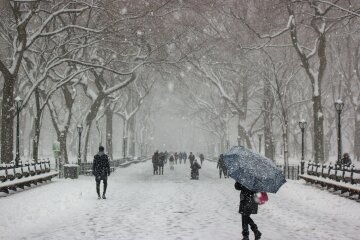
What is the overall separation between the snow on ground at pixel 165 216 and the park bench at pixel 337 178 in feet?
1.84

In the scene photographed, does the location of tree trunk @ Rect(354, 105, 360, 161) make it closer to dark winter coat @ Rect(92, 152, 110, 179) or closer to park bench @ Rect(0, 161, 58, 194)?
park bench @ Rect(0, 161, 58, 194)

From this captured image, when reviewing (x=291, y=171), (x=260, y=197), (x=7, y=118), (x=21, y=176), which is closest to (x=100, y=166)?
(x=21, y=176)

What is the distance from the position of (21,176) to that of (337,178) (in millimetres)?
12126

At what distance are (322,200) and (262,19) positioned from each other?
15437 millimetres

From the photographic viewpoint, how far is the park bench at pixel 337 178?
19.2m

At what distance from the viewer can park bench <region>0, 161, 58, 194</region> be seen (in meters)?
18.9

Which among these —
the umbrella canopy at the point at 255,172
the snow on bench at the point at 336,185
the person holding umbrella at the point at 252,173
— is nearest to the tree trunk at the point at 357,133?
the snow on bench at the point at 336,185

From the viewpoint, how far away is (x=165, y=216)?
1355cm

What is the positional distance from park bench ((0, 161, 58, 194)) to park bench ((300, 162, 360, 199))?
11.3 m

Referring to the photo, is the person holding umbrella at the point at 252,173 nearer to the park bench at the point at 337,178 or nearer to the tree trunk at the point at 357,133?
the park bench at the point at 337,178

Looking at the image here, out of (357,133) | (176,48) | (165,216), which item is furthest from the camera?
(357,133)

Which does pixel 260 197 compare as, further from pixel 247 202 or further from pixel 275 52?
pixel 275 52

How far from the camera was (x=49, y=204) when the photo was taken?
1616 cm

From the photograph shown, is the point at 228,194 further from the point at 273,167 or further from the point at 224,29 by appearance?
the point at 224,29
